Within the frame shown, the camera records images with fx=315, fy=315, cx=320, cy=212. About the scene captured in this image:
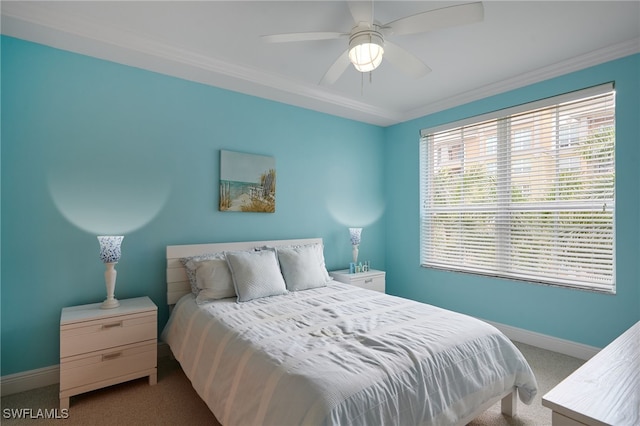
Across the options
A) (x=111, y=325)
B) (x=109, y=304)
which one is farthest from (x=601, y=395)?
(x=109, y=304)

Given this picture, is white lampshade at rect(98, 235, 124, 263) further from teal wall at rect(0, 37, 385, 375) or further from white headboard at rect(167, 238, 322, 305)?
white headboard at rect(167, 238, 322, 305)

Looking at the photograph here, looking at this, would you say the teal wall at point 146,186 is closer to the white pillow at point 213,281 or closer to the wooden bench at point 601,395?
the white pillow at point 213,281

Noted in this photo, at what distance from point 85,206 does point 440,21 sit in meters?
2.84

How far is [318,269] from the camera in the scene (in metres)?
3.09

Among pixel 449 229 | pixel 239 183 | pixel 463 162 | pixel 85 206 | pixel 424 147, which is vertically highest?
pixel 424 147

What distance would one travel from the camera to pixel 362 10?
1910mm

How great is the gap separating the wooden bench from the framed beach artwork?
9.29ft

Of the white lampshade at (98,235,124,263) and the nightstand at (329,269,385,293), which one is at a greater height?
the white lampshade at (98,235,124,263)

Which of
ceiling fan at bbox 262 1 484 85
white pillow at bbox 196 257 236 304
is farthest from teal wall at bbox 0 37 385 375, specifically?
ceiling fan at bbox 262 1 484 85

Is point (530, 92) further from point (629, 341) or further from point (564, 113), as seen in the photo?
point (629, 341)

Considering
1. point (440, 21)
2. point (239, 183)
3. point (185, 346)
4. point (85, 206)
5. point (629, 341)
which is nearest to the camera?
point (629, 341)

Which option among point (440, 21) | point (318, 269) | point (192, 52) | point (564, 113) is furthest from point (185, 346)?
point (564, 113)

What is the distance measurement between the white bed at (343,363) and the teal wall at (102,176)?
0.86 m

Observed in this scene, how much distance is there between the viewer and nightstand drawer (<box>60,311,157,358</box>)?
2.08 m
